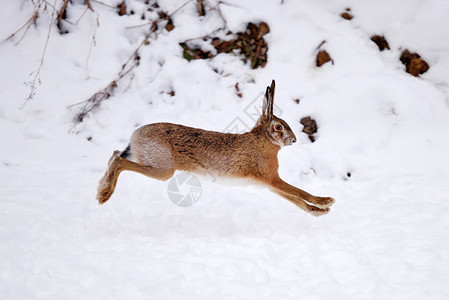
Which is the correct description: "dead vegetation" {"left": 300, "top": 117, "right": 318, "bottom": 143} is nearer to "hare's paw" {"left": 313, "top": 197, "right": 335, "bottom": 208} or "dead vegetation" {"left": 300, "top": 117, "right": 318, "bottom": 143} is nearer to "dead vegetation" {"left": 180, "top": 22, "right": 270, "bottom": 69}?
"dead vegetation" {"left": 180, "top": 22, "right": 270, "bottom": 69}

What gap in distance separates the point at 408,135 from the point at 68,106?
4.39 metres

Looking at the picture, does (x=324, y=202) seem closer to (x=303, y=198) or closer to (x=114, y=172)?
(x=303, y=198)

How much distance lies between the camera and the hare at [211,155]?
364 centimetres

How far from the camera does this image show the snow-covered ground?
302 centimetres

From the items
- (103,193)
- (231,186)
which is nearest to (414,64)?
(231,186)

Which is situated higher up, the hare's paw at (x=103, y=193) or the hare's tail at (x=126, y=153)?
the hare's tail at (x=126, y=153)

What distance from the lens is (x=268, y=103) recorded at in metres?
3.82

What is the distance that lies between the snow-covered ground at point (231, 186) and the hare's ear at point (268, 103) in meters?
0.83

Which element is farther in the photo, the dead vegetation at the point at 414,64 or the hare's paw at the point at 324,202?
the dead vegetation at the point at 414,64

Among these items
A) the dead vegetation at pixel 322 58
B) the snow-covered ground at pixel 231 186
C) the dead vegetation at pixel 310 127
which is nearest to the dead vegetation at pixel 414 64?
the snow-covered ground at pixel 231 186

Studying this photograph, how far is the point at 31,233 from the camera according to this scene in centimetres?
351

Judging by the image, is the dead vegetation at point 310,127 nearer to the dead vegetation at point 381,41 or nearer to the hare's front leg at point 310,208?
the dead vegetation at point 381,41

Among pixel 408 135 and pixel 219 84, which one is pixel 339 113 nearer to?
pixel 408 135

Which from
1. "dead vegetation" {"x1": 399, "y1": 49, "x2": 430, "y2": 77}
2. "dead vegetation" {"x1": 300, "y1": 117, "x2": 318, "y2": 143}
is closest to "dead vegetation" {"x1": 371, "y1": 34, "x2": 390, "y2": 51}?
"dead vegetation" {"x1": 399, "y1": 49, "x2": 430, "y2": 77}
